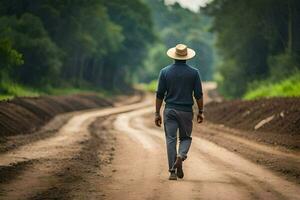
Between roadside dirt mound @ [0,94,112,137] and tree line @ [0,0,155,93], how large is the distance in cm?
319

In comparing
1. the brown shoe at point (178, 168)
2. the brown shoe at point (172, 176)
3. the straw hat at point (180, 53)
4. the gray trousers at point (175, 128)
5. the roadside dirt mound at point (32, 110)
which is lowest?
the roadside dirt mound at point (32, 110)

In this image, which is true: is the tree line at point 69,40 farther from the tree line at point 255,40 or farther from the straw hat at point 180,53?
the straw hat at point 180,53

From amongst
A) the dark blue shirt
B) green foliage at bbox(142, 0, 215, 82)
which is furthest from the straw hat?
green foliage at bbox(142, 0, 215, 82)

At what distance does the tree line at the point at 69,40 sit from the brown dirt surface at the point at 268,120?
13.5 m

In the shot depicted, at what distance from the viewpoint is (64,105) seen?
41.0m

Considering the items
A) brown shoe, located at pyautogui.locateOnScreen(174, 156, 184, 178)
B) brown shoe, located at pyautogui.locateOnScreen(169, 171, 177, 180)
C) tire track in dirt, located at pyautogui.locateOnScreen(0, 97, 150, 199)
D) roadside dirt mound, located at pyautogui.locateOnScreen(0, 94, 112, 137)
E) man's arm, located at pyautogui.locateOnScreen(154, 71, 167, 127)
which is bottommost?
roadside dirt mound, located at pyautogui.locateOnScreen(0, 94, 112, 137)

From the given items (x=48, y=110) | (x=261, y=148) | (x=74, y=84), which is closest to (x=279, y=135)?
(x=261, y=148)

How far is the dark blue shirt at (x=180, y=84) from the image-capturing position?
36.6 ft

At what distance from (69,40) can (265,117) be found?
3343 cm

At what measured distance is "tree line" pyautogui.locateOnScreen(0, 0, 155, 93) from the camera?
45.4 m

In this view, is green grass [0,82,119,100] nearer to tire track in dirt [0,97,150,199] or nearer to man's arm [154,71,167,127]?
tire track in dirt [0,97,150,199]

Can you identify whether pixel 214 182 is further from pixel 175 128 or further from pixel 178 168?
pixel 175 128

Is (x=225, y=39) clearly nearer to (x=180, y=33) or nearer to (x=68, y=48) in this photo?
(x=68, y=48)

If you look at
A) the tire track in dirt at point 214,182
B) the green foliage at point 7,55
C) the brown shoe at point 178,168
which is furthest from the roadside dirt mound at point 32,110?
the brown shoe at point 178,168
